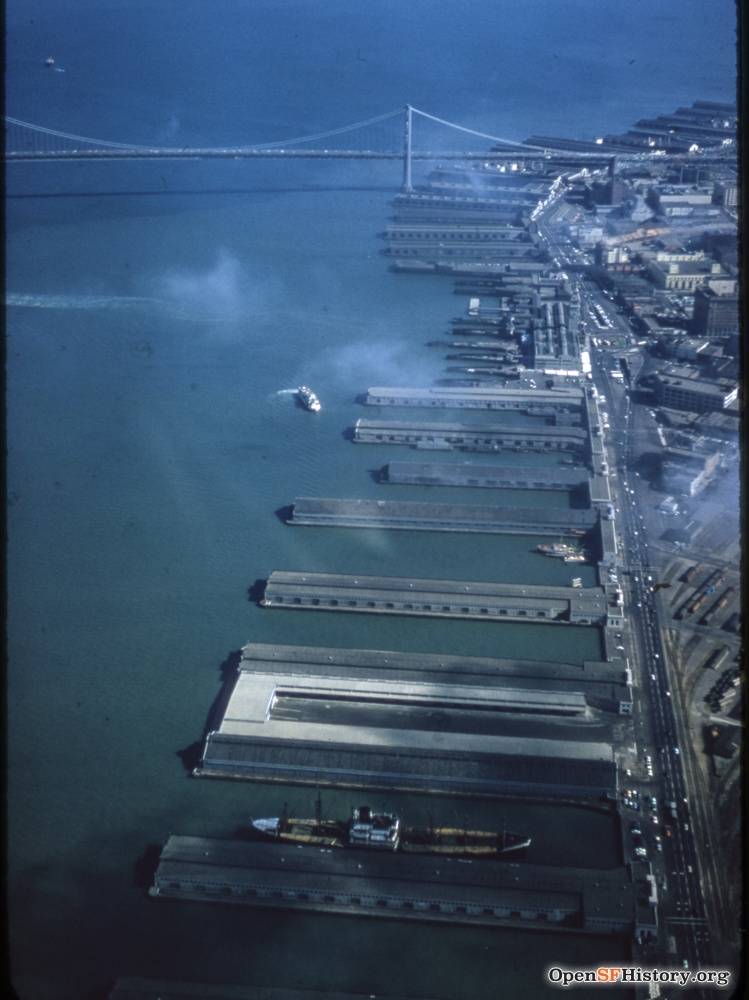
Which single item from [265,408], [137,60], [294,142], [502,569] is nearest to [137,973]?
[502,569]

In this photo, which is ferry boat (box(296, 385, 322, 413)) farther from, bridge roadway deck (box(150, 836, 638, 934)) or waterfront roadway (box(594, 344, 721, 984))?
bridge roadway deck (box(150, 836, 638, 934))

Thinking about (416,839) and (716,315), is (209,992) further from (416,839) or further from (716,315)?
(716,315)

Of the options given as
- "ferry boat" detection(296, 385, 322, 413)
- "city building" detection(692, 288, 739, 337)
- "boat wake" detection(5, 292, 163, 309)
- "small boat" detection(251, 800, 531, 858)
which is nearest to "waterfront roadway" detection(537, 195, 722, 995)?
"small boat" detection(251, 800, 531, 858)

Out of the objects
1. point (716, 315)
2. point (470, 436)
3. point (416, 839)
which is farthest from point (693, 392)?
point (416, 839)

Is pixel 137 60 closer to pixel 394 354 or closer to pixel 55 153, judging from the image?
pixel 55 153

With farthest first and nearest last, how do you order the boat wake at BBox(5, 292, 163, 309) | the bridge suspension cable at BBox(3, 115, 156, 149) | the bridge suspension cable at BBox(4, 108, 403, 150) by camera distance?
the bridge suspension cable at BBox(4, 108, 403, 150), the bridge suspension cable at BBox(3, 115, 156, 149), the boat wake at BBox(5, 292, 163, 309)

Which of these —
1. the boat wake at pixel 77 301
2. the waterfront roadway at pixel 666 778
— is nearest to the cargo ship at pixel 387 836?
the waterfront roadway at pixel 666 778

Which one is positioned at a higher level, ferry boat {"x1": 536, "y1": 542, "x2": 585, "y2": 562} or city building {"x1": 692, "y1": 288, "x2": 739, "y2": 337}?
city building {"x1": 692, "y1": 288, "x2": 739, "y2": 337}
